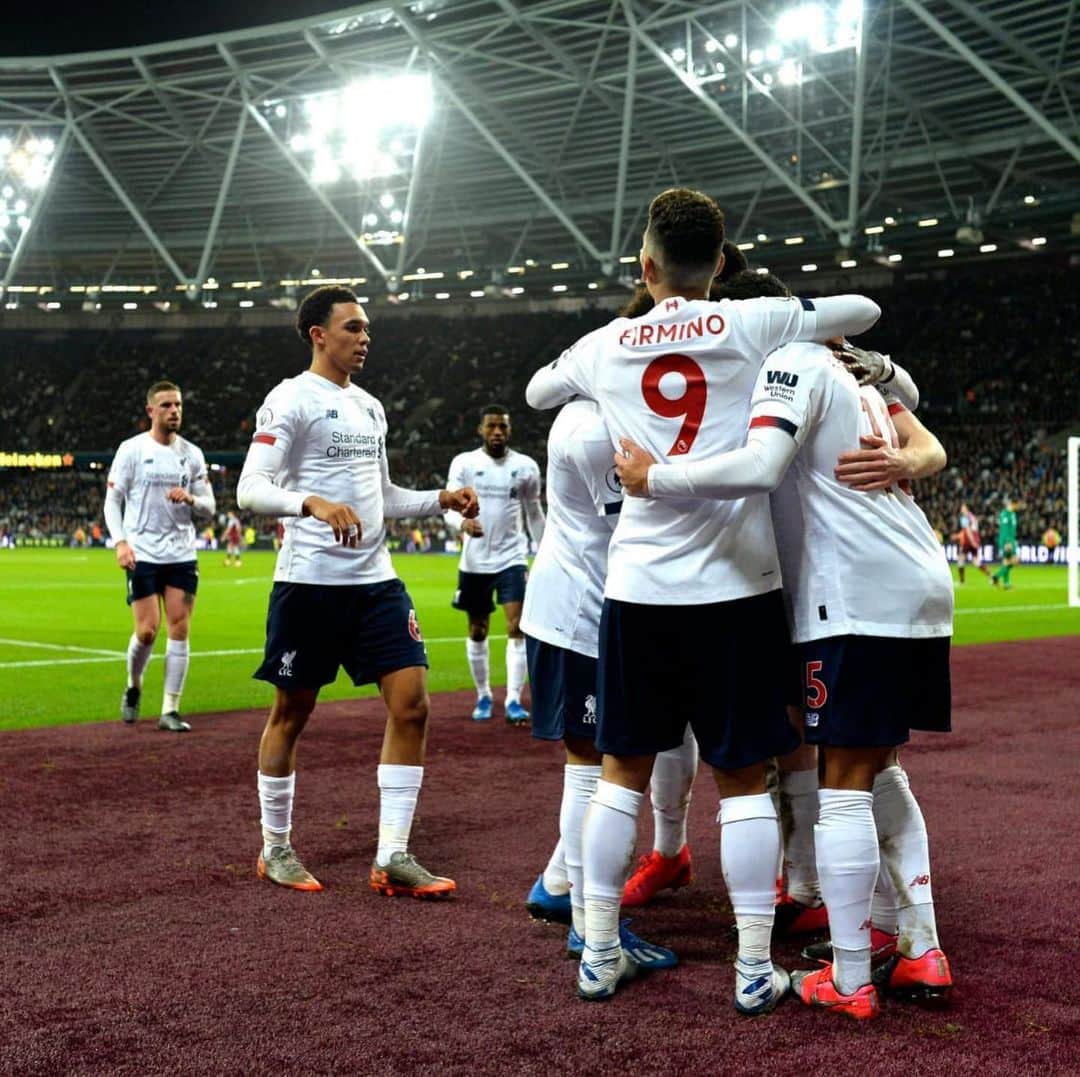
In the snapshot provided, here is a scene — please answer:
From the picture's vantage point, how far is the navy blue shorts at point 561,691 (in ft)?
16.5

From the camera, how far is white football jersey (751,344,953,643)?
13.4 ft

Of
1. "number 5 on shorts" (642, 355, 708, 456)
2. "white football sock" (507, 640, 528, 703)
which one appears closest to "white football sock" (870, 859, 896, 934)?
"number 5 on shorts" (642, 355, 708, 456)

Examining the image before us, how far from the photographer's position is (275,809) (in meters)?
5.91

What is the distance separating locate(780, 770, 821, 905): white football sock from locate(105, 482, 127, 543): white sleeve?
22.7 feet

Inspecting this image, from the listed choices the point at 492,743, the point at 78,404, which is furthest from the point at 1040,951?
the point at 78,404

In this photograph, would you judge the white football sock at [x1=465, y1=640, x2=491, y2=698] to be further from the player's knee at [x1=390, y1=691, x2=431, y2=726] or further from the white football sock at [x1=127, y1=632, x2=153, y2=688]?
the player's knee at [x1=390, y1=691, x2=431, y2=726]

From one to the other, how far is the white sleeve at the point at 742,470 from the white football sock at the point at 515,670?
6.93 metres

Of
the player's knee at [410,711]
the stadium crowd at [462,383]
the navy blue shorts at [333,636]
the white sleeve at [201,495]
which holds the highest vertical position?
the stadium crowd at [462,383]

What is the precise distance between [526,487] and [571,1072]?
25.8 ft

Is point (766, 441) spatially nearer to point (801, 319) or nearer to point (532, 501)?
point (801, 319)

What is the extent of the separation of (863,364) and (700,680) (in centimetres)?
117

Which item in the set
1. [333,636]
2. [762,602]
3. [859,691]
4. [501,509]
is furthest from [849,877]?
[501,509]

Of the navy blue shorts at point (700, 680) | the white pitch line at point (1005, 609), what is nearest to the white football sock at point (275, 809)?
the navy blue shorts at point (700, 680)

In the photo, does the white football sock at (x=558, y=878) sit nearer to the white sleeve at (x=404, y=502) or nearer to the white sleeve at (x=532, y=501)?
the white sleeve at (x=404, y=502)
